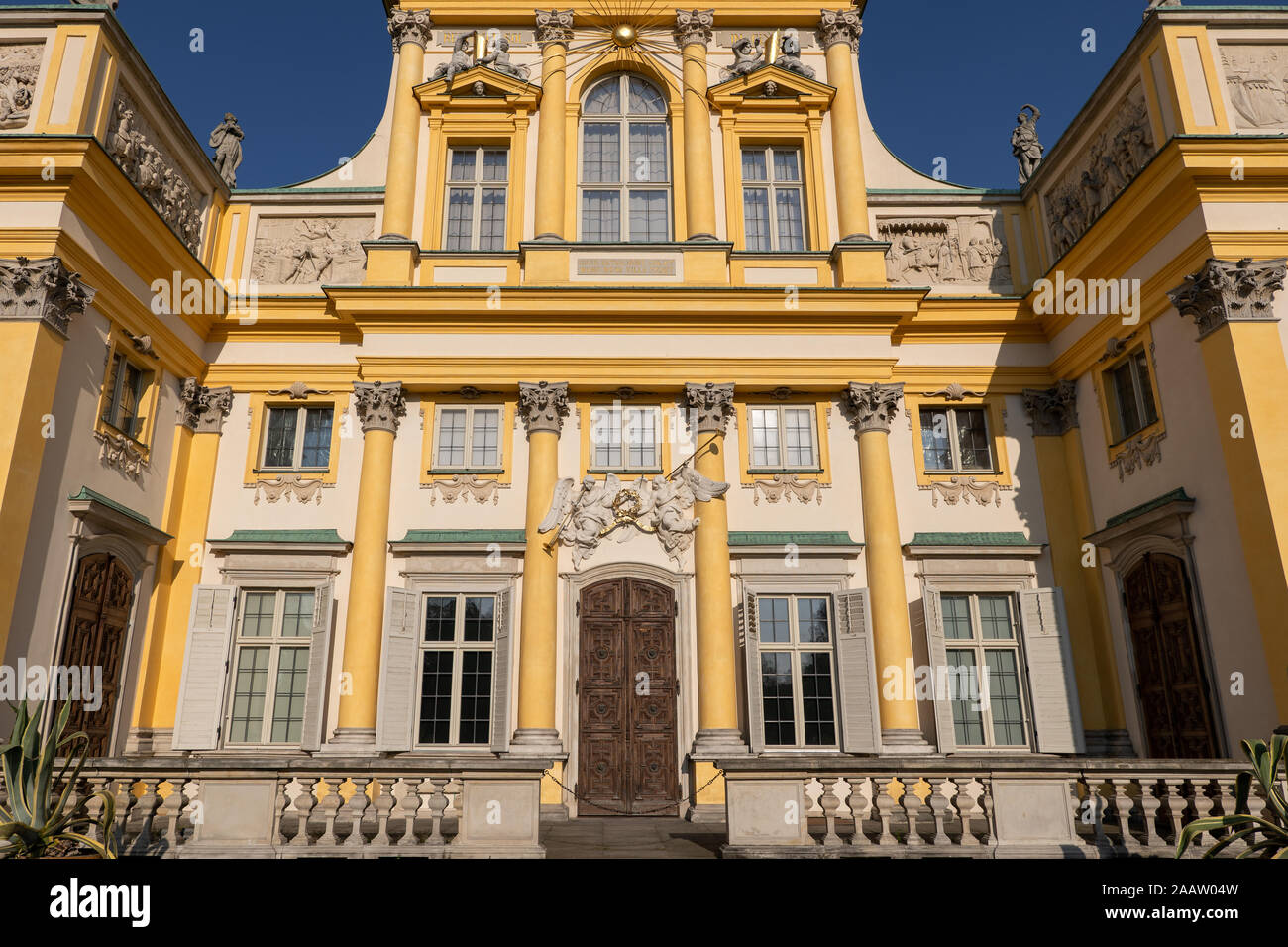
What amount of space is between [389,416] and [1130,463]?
11.4 meters

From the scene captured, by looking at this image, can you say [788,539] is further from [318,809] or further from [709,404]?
[318,809]

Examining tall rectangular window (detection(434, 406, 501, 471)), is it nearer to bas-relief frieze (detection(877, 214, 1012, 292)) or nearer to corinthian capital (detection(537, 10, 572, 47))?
corinthian capital (detection(537, 10, 572, 47))

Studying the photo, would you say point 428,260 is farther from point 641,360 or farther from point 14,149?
point 14,149

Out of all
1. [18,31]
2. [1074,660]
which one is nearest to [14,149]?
[18,31]

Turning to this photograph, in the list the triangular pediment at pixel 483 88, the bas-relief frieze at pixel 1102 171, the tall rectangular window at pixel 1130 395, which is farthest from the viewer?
the triangular pediment at pixel 483 88

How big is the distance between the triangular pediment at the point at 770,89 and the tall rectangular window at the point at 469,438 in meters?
7.26

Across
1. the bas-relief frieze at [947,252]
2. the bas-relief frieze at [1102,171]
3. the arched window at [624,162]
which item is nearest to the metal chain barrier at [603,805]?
the arched window at [624,162]

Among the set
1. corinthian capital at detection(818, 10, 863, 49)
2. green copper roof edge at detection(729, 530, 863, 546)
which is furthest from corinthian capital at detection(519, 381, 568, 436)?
corinthian capital at detection(818, 10, 863, 49)

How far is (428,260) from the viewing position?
15.0 m

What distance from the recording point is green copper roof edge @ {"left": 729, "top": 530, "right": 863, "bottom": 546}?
543 inches

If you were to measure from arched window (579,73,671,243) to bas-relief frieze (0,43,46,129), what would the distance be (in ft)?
26.8

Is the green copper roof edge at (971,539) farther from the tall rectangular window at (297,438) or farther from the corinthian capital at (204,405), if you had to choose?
the corinthian capital at (204,405)

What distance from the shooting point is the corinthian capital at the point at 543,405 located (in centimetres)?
1406

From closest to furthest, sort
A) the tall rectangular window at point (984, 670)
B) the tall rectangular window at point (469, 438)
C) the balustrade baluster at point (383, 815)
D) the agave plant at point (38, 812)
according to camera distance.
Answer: the agave plant at point (38, 812), the balustrade baluster at point (383, 815), the tall rectangular window at point (984, 670), the tall rectangular window at point (469, 438)
